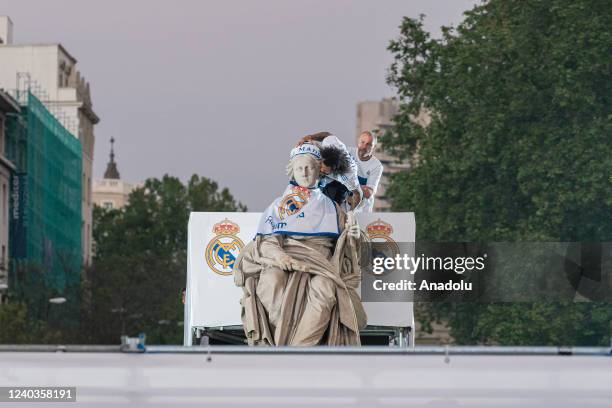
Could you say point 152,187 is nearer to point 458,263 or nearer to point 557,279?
point 557,279

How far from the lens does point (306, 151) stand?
12.9 meters

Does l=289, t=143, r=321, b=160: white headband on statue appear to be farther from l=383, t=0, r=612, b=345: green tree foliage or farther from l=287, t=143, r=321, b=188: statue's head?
l=383, t=0, r=612, b=345: green tree foliage

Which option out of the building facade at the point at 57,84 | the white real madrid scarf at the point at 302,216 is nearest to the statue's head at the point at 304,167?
the white real madrid scarf at the point at 302,216

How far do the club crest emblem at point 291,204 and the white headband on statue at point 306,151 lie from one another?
38cm

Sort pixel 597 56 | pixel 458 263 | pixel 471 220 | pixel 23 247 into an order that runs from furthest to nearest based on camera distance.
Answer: pixel 23 247
pixel 471 220
pixel 597 56
pixel 458 263

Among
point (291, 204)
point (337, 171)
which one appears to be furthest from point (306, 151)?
point (337, 171)

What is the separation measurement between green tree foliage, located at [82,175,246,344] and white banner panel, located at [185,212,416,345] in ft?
234

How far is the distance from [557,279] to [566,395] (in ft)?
134

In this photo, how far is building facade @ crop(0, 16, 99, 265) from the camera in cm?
12031

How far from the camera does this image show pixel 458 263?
67.1ft

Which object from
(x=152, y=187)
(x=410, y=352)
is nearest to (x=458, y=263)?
(x=410, y=352)

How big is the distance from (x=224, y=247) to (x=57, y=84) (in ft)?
364

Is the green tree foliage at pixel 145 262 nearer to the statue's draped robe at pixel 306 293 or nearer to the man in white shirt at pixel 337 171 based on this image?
the man in white shirt at pixel 337 171

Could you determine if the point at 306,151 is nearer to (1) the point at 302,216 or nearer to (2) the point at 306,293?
(1) the point at 302,216
